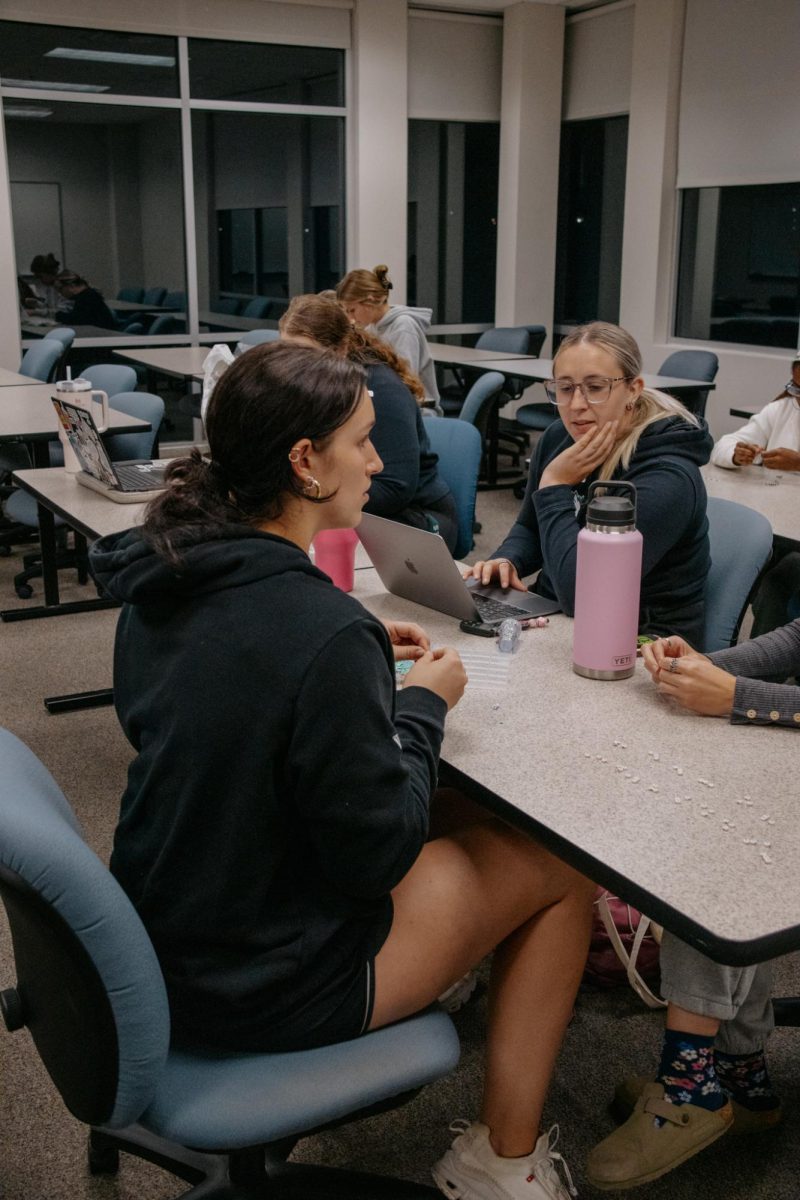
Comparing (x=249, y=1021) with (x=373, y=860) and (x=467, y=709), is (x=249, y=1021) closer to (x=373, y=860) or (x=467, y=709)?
(x=373, y=860)

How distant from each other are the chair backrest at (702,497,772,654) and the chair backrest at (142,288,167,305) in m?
6.34

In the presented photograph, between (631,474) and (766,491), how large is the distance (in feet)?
4.07

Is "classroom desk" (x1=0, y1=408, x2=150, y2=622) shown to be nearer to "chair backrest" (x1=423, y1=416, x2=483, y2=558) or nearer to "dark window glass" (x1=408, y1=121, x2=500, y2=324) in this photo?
"chair backrest" (x1=423, y1=416, x2=483, y2=558)

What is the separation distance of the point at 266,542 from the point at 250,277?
23.9 feet

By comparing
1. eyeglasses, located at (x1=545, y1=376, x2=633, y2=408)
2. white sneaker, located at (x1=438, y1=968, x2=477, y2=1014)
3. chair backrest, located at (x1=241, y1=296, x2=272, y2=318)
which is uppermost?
chair backrest, located at (x1=241, y1=296, x2=272, y2=318)

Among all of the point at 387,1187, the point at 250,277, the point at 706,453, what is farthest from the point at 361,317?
the point at 250,277

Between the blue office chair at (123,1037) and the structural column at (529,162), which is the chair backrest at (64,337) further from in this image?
the blue office chair at (123,1037)

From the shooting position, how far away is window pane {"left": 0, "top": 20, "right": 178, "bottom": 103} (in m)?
6.73

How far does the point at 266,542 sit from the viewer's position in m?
1.16

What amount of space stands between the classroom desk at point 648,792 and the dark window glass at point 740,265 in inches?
230

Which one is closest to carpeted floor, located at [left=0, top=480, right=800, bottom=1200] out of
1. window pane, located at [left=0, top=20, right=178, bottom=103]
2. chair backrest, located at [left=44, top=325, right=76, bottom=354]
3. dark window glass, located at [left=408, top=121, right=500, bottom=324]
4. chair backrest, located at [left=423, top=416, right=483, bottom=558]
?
chair backrest, located at [left=423, top=416, right=483, bottom=558]

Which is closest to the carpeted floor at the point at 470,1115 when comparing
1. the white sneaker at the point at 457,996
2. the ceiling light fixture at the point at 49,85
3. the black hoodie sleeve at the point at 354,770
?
the white sneaker at the point at 457,996

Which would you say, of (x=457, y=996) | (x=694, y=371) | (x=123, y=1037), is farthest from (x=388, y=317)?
(x=123, y=1037)

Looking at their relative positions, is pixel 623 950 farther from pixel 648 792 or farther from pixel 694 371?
pixel 694 371
